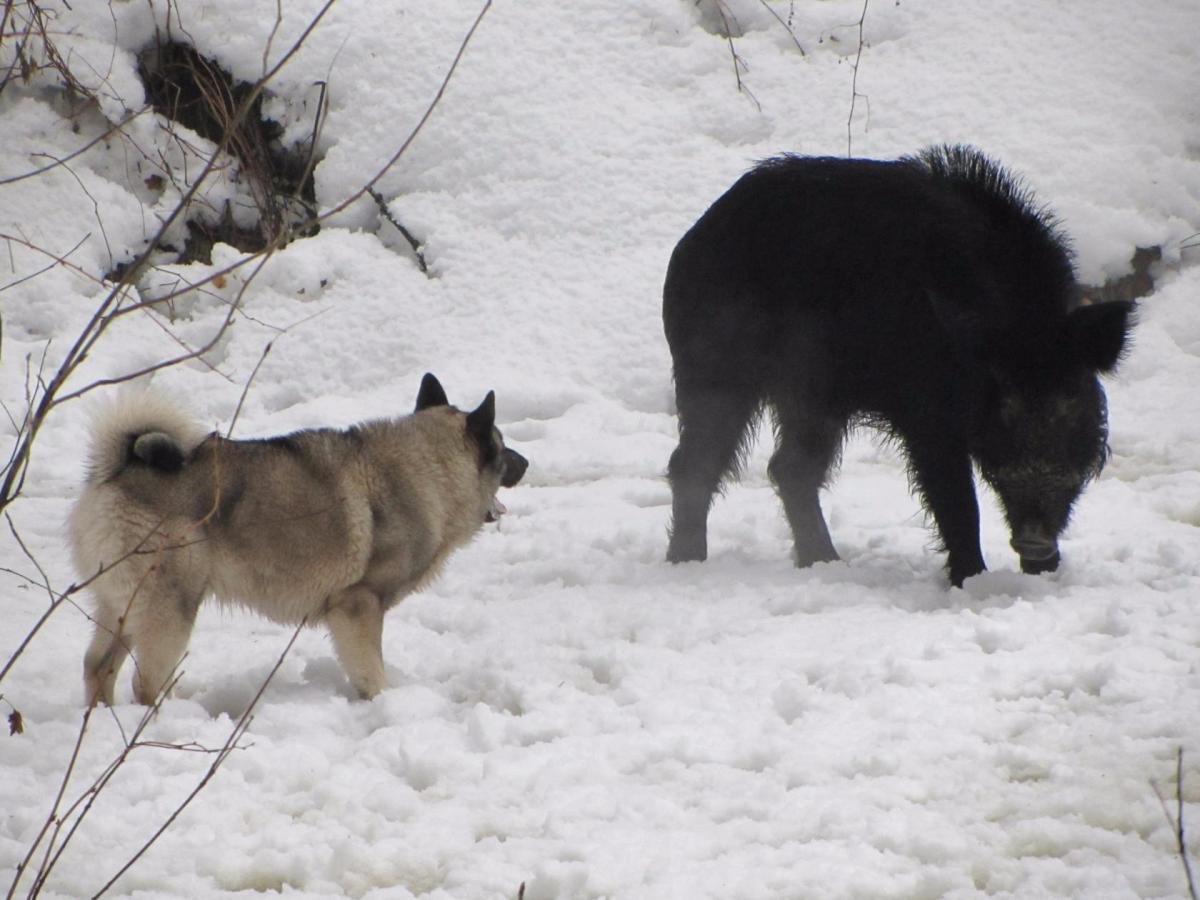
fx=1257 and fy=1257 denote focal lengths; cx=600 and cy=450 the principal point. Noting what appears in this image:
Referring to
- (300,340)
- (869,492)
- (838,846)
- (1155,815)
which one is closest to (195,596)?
(838,846)

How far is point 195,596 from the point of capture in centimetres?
409

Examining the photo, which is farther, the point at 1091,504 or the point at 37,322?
the point at 37,322

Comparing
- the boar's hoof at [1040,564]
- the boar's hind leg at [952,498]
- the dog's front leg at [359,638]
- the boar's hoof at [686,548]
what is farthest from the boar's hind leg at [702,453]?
the dog's front leg at [359,638]

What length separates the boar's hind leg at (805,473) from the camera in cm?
569

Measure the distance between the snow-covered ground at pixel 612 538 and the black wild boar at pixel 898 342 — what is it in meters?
0.37

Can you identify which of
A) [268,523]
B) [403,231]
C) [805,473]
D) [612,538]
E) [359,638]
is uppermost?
[403,231]

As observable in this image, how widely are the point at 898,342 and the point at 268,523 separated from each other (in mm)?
2646

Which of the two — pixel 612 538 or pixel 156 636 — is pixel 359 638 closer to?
pixel 156 636

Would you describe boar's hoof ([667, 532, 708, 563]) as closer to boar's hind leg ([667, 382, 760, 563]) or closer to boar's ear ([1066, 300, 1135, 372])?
boar's hind leg ([667, 382, 760, 563])

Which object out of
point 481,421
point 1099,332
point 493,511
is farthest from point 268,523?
point 1099,332

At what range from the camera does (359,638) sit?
430cm

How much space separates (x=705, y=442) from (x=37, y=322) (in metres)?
5.35

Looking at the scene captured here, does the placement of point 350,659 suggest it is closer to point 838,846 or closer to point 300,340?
point 838,846

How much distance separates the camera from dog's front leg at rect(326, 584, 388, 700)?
428 centimetres
